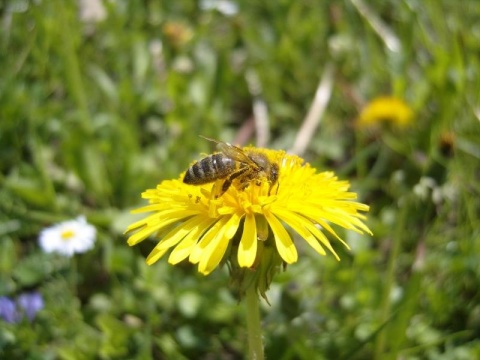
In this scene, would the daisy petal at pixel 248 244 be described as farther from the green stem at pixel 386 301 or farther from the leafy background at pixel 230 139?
the green stem at pixel 386 301

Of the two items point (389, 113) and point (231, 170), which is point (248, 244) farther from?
point (389, 113)

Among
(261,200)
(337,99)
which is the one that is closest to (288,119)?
(337,99)

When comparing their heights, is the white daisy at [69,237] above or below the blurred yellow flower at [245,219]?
above

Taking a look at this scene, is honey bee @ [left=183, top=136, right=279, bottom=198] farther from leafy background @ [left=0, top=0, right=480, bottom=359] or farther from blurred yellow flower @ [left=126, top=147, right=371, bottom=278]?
leafy background @ [left=0, top=0, right=480, bottom=359]

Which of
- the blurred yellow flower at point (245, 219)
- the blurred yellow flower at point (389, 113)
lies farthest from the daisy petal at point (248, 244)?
the blurred yellow flower at point (389, 113)

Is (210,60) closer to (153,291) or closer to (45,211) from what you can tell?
(45,211)

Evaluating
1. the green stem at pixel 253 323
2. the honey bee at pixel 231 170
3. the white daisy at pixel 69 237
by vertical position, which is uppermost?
the white daisy at pixel 69 237
